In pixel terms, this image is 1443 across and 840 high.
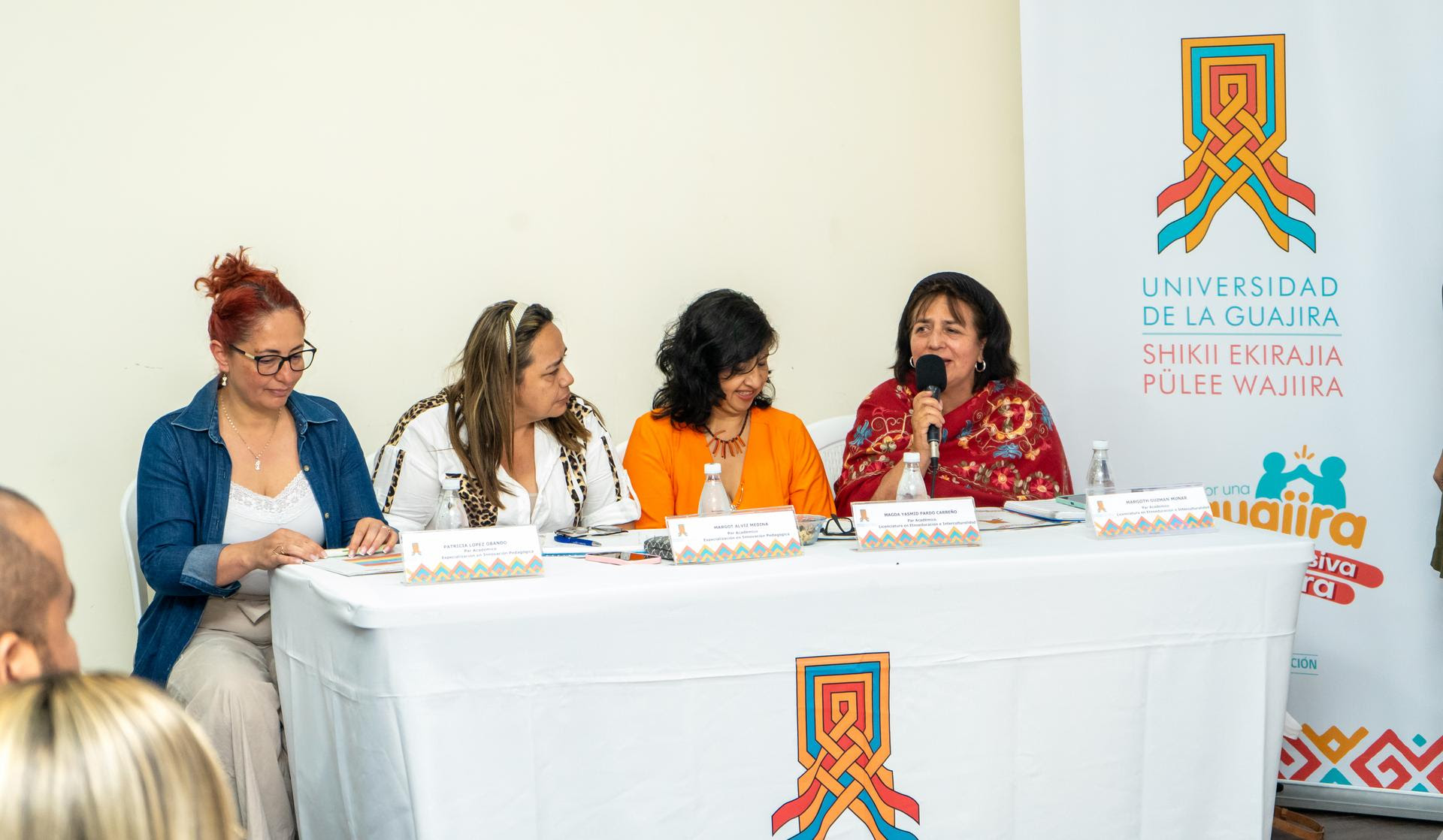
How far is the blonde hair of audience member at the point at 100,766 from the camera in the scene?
0.69 m

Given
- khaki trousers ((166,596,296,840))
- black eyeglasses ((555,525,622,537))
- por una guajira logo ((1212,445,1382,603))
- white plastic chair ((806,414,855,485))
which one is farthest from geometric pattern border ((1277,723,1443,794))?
khaki trousers ((166,596,296,840))

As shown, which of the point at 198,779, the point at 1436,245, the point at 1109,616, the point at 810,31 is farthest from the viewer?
the point at 810,31

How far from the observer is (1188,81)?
3.08 meters

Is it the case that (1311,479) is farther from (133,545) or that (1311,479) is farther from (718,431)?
(133,545)

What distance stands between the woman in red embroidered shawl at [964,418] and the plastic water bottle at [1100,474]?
48 centimetres

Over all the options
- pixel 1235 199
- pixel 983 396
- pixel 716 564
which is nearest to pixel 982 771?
pixel 716 564

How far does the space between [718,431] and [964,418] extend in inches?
24.2

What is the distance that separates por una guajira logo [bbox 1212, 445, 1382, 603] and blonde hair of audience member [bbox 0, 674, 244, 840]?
2.86m

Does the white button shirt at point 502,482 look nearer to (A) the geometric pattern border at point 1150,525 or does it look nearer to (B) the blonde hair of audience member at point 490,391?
(B) the blonde hair of audience member at point 490,391

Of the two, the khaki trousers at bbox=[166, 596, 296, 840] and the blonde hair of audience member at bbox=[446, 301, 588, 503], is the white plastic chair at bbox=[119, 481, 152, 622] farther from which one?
the blonde hair of audience member at bbox=[446, 301, 588, 503]

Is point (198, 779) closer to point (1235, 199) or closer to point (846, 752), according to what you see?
point (846, 752)

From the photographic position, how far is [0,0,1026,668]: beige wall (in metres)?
2.95

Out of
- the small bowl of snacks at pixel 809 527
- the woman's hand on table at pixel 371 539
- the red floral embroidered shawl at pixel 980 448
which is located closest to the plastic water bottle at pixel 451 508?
the woman's hand on table at pixel 371 539

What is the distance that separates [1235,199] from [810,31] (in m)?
1.36
